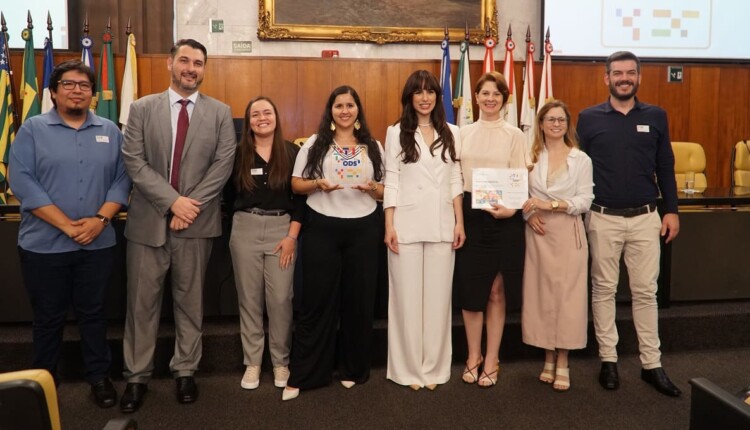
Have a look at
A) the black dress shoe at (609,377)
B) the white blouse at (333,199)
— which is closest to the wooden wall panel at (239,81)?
the white blouse at (333,199)

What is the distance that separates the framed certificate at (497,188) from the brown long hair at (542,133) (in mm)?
238

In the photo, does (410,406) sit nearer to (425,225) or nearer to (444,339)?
(444,339)

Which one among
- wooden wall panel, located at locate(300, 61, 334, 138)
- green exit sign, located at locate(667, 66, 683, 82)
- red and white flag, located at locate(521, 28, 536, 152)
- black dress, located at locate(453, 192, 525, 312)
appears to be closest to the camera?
black dress, located at locate(453, 192, 525, 312)

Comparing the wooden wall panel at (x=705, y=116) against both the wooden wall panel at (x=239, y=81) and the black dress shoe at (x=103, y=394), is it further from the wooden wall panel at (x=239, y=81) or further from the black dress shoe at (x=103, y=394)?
the black dress shoe at (x=103, y=394)

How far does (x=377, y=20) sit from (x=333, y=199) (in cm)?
442

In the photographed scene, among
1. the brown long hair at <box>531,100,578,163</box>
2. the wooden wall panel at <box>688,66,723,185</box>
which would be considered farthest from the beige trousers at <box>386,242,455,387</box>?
A: the wooden wall panel at <box>688,66,723,185</box>

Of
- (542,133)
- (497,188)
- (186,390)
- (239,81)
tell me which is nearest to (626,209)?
(542,133)

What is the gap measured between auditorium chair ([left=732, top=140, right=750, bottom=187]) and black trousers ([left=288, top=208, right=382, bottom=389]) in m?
3.98

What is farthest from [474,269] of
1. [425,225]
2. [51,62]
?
[51,62]

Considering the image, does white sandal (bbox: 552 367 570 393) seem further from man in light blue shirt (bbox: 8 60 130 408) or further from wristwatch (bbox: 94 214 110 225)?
wristwatch (bbox: 94 214 110 225)

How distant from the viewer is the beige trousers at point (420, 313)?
9.87 ft

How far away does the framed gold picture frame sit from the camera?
261 inches

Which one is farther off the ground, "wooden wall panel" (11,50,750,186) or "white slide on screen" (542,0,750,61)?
"white slide on screen" (542,0,750,61)

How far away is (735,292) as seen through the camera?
391 centimetres
